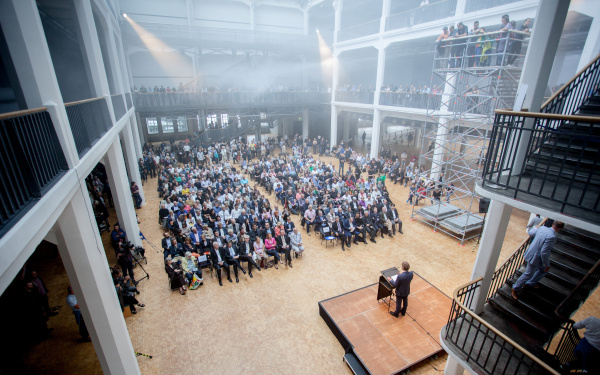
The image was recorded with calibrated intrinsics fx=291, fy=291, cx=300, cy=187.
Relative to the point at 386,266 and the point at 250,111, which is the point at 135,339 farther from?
the point at 250,111

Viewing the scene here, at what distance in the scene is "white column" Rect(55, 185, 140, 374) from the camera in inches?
150

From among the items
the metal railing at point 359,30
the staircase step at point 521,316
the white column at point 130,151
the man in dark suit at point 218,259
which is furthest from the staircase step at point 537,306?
the metal railing at point 359,30

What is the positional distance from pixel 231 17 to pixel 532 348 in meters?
25.7

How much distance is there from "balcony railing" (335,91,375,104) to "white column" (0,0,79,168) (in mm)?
16713

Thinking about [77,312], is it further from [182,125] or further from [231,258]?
[182,125]

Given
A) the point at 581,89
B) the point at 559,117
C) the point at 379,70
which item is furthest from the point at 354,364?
the point at 379,70

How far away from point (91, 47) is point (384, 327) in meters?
8.95

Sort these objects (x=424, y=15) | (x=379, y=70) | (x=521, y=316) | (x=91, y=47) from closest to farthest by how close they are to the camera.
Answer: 1. (x=521, y=316)
2. (x=91, y=47)
3. (x=424, y=15)
4. (x=379, y=70)

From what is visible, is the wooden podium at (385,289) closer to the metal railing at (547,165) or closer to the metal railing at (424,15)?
the metal railing at (547,165)

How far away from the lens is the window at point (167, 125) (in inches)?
942

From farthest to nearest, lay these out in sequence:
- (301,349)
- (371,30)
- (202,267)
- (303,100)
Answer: (303,100) → (371,30) → (202,267) → (301,349)

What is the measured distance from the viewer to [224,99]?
19328 mm

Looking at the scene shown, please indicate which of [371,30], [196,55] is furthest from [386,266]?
[196,55]

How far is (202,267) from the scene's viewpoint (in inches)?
316
